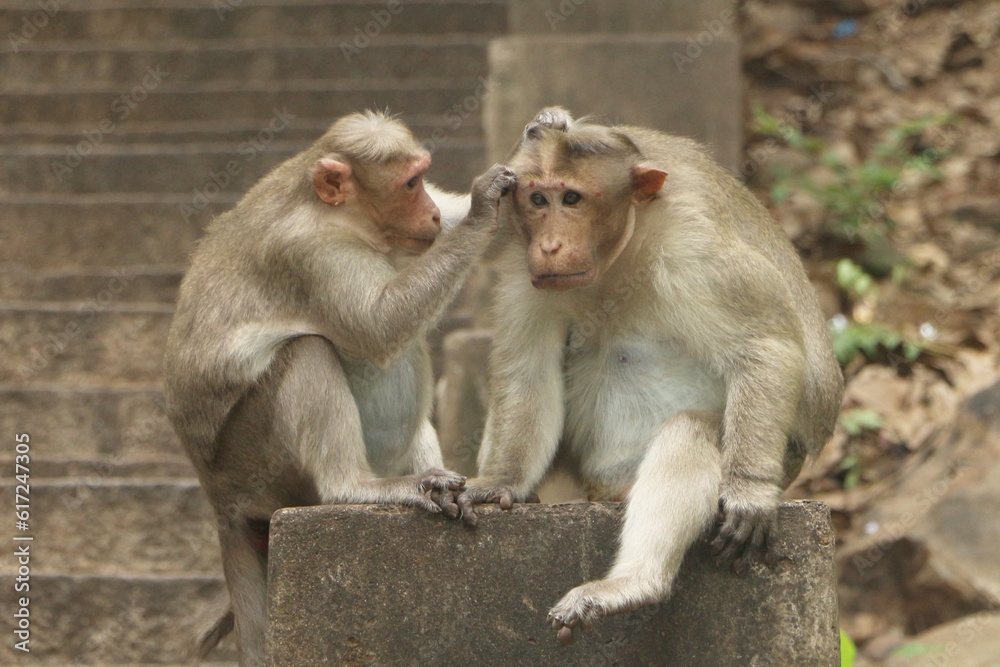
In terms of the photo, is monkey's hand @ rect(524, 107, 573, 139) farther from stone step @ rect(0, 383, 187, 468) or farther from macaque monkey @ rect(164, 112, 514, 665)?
stone step @ rect(0, 383, 187, 468)

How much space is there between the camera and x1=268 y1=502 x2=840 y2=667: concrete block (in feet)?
14.4

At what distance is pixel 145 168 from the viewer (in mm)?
10469

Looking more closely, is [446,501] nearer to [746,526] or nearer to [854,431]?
[746,526]

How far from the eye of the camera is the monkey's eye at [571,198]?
456 cm

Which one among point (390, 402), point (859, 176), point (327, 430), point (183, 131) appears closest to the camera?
point (327, 430)

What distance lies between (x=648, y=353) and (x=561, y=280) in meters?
0.72

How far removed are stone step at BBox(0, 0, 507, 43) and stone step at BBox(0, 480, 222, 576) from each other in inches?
220

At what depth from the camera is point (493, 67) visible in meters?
8.54

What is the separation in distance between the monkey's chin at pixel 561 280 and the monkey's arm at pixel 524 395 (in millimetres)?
468

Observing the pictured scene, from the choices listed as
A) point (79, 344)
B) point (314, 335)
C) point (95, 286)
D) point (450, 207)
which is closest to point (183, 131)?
point (95, 286)

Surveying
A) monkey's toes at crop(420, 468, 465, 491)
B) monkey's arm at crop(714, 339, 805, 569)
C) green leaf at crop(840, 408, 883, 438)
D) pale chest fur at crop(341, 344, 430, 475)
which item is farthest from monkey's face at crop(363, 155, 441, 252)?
green leaf at crop(840, 408, 883, 438)

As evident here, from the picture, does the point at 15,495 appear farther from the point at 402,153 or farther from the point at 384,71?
the point at 384,71

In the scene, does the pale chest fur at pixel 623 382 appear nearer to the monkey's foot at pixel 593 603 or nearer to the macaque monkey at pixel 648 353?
the macaque monkey at pixel 648 353

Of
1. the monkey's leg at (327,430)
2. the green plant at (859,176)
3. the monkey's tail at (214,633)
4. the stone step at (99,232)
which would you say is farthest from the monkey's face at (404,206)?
the green plant at (859,176)
